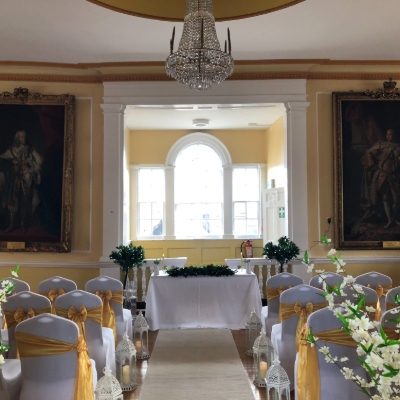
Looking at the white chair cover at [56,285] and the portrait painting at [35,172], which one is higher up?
the portrait painting at [35,172]

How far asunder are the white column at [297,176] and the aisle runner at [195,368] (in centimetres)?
202

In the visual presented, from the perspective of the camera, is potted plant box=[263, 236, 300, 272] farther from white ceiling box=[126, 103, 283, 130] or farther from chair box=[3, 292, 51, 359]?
chair box=[3, 292, 51, 359]

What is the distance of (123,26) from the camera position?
5.74 metres

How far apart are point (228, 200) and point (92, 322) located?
7754mm

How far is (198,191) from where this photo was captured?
456 inches

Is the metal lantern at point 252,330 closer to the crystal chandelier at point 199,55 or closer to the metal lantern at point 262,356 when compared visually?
the metal lantern at point 262,356

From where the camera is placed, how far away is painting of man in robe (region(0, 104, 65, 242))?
7.03 meters

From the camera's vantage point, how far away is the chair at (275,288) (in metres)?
4.78

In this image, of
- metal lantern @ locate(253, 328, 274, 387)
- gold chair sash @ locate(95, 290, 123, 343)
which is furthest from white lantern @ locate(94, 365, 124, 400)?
gold chair sash @ locate(95, 290, 123, 343)

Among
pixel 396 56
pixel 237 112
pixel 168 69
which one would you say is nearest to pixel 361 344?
pixel 168 69

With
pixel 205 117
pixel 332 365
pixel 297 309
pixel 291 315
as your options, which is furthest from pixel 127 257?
pixel 205 117

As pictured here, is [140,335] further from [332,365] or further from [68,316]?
[332,365]

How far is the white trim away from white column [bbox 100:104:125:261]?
4.15 m

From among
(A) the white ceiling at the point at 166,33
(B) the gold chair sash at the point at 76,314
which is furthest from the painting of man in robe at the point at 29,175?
(B) the gold chair sash at the point at 76,314
